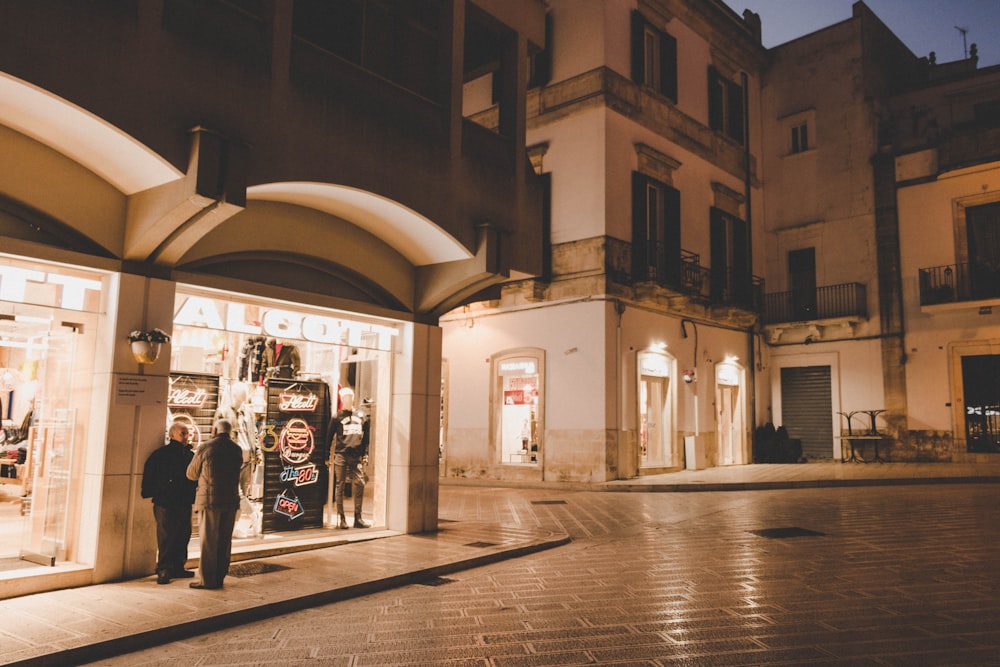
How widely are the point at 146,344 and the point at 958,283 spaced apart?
856 inches

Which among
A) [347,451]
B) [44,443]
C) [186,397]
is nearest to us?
[44,443]

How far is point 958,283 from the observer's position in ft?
70.9

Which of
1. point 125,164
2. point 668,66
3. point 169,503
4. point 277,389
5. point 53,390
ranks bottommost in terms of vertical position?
point 169,503

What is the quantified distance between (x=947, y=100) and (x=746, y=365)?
1005cm

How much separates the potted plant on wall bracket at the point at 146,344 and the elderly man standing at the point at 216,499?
93cm

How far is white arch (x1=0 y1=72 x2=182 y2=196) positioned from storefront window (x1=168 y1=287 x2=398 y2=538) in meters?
1.82

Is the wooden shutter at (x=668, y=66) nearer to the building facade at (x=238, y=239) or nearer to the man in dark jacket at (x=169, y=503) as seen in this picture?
the building facade at (x=238, y=239)

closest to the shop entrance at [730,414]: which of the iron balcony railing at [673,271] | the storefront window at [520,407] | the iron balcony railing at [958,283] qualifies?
the iron balcony railing at [673,271]

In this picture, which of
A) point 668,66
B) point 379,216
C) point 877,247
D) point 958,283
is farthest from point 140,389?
point 877,247

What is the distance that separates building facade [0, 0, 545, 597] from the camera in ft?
22.3

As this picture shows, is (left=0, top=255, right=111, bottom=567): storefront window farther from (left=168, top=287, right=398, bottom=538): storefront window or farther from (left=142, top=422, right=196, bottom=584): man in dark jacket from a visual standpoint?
(left=168, top=287, right=398, bottom=538): storefront window

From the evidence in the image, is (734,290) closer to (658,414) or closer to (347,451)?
(658,414)

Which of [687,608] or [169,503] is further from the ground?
[169,503]

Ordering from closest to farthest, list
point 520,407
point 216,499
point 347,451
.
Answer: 1. point 216,499
2. point 347,451
3. point 520,407
